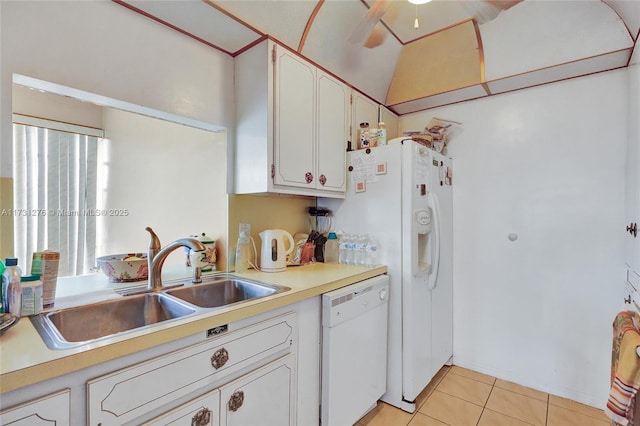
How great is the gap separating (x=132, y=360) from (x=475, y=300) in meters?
2.34

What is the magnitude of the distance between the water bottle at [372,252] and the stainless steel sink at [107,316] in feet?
3.88

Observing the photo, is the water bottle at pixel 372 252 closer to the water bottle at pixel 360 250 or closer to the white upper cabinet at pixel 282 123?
the water bottle at pixel 360 250

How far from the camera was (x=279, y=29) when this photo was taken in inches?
64.4

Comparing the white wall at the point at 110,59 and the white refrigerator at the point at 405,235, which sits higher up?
the white wall at the point at 110,59

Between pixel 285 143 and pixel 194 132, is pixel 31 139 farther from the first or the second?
pixel 285 143

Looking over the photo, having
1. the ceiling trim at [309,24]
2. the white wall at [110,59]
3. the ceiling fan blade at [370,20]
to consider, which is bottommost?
the white wall at [110,59]

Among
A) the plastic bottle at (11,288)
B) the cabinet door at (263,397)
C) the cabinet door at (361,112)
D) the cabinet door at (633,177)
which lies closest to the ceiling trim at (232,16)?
the cabinet door at (361,112)

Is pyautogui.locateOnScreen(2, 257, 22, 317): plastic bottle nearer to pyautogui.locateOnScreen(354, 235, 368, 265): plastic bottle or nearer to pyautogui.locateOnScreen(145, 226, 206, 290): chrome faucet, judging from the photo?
pyautogui.locateOnScreen(145, 226, 206, 290): chrome faucet

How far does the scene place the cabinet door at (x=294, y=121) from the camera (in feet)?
5.28

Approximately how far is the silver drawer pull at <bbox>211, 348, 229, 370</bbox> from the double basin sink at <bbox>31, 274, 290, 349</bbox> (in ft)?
0.50

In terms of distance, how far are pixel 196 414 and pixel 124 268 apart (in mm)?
880

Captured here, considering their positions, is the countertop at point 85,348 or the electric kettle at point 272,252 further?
the electric kettle at point 272,252

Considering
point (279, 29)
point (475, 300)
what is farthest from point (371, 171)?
point (475, 300)

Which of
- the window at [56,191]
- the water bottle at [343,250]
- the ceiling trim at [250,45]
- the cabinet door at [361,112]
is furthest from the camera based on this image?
the cabinet door at [361,112]
